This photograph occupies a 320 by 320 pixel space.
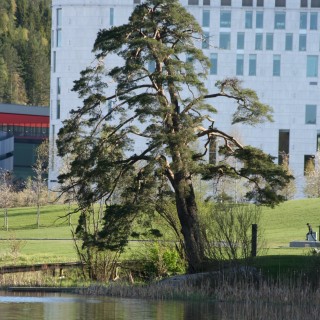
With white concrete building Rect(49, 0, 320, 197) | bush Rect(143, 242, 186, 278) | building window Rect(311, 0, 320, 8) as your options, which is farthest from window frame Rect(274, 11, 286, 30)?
bush Rect(143, 242, 186, 278)

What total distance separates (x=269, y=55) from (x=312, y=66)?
180 inches

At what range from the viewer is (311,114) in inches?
4542

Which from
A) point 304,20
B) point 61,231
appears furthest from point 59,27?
point 61,231

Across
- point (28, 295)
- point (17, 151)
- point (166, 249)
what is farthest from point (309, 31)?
point (28, 295)

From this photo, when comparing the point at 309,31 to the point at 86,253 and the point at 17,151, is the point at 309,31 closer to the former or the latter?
the point at 17,151

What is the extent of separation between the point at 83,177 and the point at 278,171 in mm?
6098

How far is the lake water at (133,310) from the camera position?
2802 centimetres

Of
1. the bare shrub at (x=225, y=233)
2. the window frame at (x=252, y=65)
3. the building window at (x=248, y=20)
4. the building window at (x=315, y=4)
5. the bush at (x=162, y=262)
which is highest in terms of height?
the building window at (x=315, y=4)

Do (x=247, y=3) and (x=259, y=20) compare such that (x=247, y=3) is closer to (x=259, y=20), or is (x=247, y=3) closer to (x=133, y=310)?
(x=259, y=20)

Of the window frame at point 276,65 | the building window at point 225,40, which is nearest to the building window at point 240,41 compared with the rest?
the building window at point 225,40

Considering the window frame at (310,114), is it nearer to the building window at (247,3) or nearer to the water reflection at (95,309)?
the building window at (247,3)

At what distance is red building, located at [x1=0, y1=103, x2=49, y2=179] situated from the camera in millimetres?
145500

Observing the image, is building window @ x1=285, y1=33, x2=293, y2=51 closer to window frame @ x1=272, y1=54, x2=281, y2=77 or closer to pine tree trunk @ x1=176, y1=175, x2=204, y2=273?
window frame @ x1=272, y1=54, x2=281, y2=77

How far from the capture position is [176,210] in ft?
133
